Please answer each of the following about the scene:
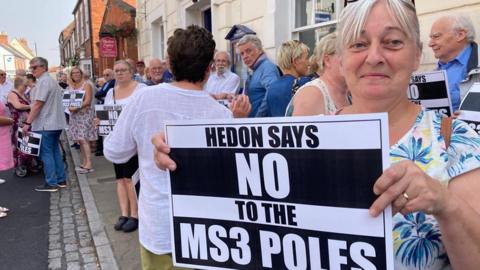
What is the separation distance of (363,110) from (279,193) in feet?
1.26

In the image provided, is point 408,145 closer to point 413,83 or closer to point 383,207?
point 383,207

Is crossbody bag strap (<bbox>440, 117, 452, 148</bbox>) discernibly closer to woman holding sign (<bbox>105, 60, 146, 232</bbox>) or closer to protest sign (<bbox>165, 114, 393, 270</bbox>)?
protest sign (<bbox>165, 114, 393, 270</bbox>)

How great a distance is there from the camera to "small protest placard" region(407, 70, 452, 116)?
2797mm

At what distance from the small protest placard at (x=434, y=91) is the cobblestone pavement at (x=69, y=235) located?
320 centimetres

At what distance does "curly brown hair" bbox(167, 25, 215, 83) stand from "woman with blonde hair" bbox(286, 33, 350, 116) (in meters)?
0.57

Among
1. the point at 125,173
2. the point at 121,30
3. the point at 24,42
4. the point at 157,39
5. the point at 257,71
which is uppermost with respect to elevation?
the point at 24,42

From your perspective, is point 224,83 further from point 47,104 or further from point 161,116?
point 161,116

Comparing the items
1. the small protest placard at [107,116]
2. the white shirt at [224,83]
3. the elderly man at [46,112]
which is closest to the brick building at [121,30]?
the elderly man at [46,112]

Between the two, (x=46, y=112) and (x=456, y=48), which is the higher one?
(x=456, y=48)

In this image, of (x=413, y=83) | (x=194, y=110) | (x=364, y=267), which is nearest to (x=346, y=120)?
(x=364, y=267)

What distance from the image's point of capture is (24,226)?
513 cm

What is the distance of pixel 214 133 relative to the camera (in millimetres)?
1481

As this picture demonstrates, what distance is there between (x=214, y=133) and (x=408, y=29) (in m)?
0.72

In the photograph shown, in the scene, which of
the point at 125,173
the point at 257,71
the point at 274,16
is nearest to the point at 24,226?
the point at 125,173
